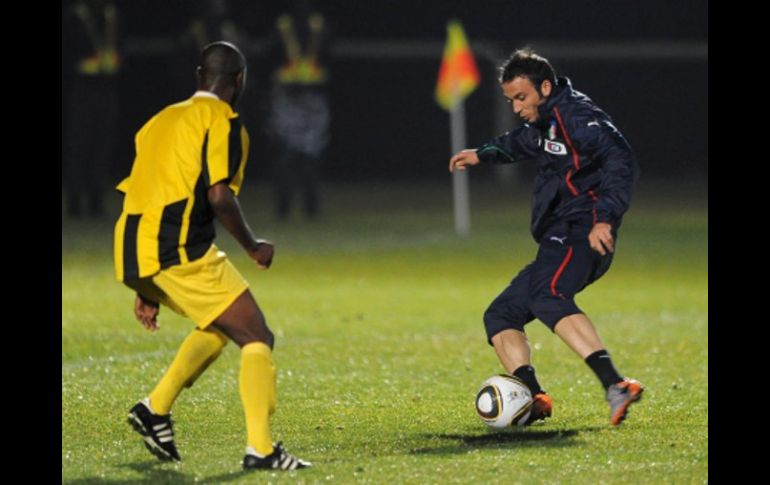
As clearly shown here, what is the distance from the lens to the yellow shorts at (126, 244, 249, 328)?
631 cm

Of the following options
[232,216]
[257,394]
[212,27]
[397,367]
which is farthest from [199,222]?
[212,27]

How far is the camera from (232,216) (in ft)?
20.3

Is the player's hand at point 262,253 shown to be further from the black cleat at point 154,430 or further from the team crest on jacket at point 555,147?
the team crest on jacket at point 555,147

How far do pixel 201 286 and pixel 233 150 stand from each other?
56 centimetres

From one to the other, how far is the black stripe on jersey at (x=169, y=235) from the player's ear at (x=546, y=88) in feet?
6.45

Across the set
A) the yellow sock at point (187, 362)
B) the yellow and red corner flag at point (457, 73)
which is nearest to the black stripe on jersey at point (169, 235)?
the yellow sock at point (187, 362)

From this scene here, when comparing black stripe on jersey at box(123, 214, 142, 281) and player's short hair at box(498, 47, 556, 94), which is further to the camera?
player's short hair at box(498, 47, 556, 94)

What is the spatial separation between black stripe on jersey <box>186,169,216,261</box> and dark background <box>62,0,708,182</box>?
18.5 metres

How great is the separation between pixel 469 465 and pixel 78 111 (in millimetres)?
14154

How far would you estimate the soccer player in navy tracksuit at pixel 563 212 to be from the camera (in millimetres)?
7172

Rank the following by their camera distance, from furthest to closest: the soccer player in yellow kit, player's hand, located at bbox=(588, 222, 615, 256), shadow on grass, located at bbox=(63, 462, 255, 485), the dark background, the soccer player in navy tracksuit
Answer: the dark background → the soccer player in navy tracksuit → player's hand, located at bbox=(588, 222, 615, 256) → the soccer player in yellow kit → shadow on grass, located at bbox=(63, 462, 255, 485)

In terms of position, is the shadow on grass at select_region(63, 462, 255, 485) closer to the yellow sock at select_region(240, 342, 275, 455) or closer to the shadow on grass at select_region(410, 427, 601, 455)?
the yellow sock at select_region(240, 342, 275, 455)

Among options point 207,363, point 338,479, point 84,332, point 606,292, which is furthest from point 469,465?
point 606,292

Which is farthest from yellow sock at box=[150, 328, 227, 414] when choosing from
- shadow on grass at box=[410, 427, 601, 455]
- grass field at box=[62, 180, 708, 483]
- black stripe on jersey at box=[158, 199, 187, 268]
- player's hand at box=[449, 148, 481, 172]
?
player's hand at box=[449, 148, 481, 172]
